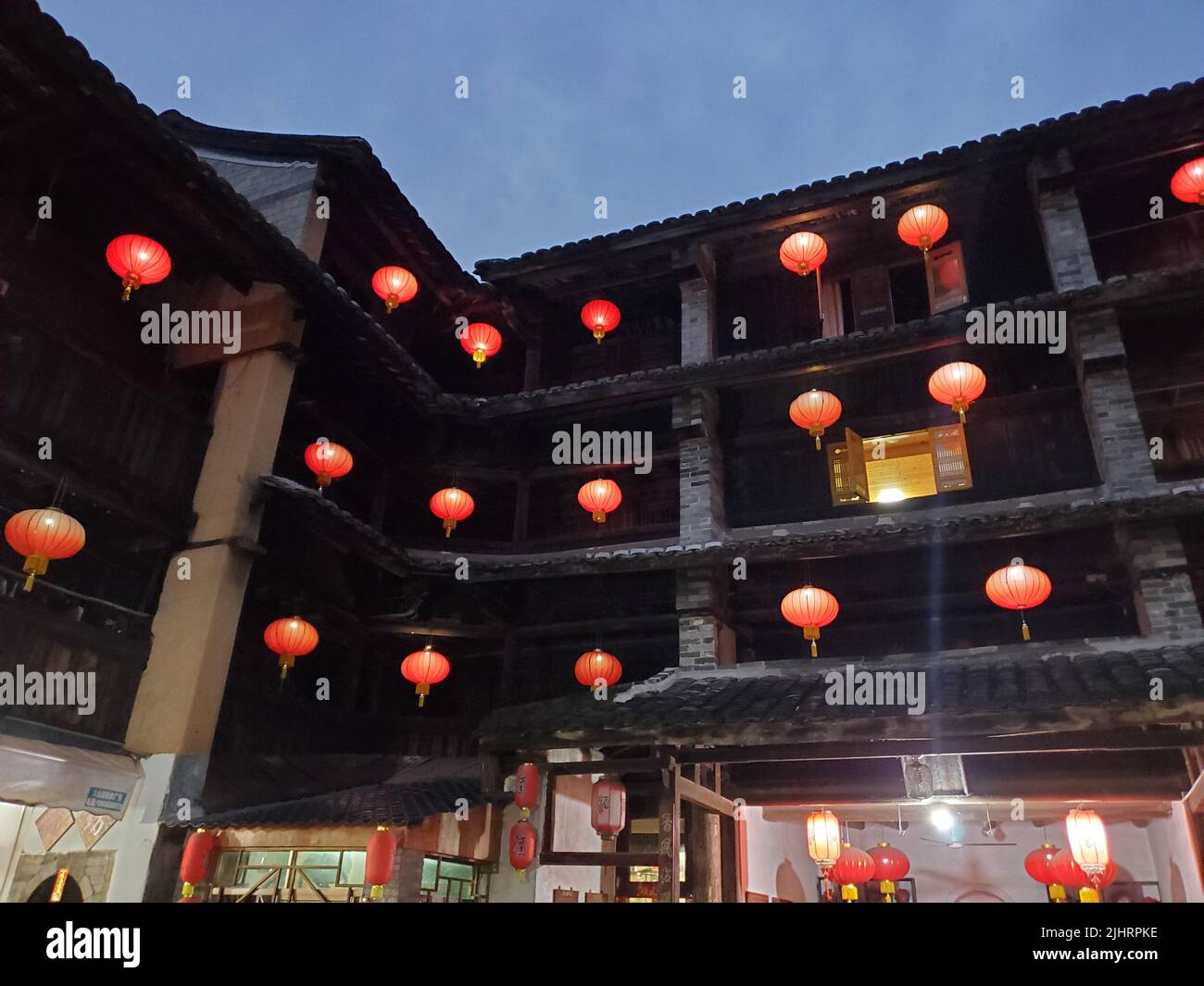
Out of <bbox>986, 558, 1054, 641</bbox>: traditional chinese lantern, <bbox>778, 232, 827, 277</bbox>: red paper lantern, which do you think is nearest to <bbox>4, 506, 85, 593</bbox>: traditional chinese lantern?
<bbox>778, 232, 827, 277</bbox>: red paper lantern

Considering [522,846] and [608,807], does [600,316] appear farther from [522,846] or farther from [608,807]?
[522,846]

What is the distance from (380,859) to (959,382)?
30.3 ft

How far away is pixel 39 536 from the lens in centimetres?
842

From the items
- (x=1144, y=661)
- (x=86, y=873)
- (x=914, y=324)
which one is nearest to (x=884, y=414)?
(x=914, y=324)

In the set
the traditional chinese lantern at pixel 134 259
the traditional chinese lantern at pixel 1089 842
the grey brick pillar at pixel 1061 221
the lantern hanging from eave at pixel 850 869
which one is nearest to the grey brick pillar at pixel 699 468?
the lantern hanging from eave at pixel 850 869

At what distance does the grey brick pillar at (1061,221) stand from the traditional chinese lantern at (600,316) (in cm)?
697

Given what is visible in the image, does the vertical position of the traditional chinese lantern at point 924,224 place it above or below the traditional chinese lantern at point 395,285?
below

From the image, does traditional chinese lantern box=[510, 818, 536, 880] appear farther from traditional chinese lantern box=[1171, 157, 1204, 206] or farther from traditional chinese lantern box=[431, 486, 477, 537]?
traditional chinese lantern box=[1171, 157, 1204, 206]

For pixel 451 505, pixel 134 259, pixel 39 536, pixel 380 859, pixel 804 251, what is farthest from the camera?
pixel 451 505

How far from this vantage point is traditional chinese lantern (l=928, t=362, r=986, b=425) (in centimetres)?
1062

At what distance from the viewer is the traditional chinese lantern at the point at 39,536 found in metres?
8.40

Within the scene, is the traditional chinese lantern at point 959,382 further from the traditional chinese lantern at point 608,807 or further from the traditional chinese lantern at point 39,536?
the traditional chinese lantern at point 39,536

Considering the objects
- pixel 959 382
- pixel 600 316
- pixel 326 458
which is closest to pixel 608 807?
pixel 326 458
